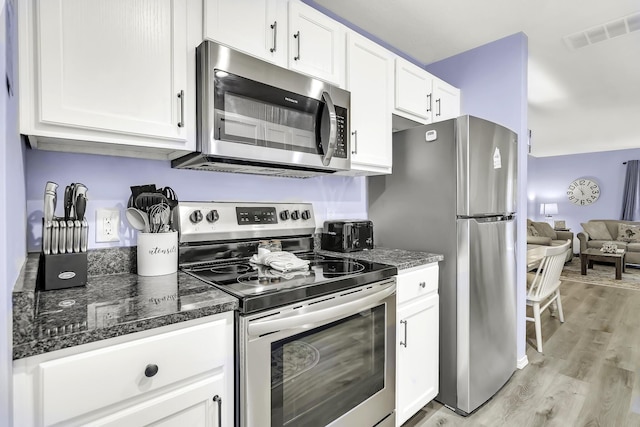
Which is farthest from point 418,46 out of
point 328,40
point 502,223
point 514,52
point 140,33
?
point 140,33

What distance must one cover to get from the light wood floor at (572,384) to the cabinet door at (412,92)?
1810 mm

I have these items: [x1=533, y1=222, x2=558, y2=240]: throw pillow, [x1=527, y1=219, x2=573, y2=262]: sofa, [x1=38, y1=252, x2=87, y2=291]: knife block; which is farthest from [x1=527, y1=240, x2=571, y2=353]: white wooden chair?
[x1=533, y1=222, x2=558, y2=240]: throw pillow

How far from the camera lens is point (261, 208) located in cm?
171

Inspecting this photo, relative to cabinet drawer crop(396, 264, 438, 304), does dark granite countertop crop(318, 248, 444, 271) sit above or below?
above

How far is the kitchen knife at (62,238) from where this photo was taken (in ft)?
3.43

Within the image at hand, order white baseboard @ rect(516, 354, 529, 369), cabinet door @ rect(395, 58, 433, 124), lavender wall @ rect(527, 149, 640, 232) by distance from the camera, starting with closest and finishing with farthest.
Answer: cabinet door @ rect(395, 58, 433, 124) → white baseboard @ rect(516, 354, 529, 369) → lavender wall @ rect(527, 149, 640, 232)

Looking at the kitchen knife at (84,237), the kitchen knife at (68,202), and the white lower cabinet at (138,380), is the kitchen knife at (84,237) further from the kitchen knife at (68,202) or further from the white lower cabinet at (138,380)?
the white lower cabinet at (138,380)

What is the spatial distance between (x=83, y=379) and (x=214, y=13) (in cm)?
128

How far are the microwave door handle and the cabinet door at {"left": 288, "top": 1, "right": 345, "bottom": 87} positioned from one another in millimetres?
161

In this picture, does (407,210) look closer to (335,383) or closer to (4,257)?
(335,383)

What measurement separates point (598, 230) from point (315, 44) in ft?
26.7

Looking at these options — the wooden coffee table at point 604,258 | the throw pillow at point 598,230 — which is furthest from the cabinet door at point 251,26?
the throw pillow at point 598,230

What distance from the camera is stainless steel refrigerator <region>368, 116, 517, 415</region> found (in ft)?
5.96

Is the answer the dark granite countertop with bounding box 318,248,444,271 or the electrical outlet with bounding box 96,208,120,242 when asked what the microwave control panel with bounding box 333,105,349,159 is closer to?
the dark granite countertop with bounding box 318,248,444,271
